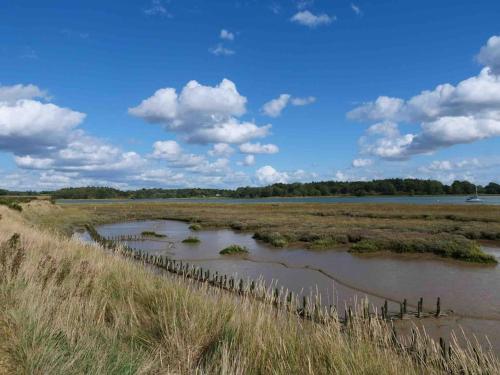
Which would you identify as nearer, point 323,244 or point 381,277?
point 381,277

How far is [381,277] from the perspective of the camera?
22.7 m

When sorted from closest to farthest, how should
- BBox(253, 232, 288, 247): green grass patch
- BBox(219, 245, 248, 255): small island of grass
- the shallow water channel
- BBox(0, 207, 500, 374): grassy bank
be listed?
BBox(0, 207, 500, 374): grassy bank, the shallow water channel, BBox(219, 245, 248, 255): small island of grass, BBox(253, 232, 288, 247): green grass patch

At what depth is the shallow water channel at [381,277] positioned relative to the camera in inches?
598

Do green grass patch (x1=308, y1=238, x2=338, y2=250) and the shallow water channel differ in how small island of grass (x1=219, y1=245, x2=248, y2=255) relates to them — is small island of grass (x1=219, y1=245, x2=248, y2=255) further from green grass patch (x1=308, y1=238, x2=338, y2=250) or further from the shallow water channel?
green grass patch (x1=308, y1=238, x2=338, y2=250)

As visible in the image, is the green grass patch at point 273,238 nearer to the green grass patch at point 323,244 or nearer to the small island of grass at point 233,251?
the green grass patch at point 323,244

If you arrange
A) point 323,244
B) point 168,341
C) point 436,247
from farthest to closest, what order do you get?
point 323,244 → point 436,247 → point 168,341

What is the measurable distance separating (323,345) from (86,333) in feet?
10.5

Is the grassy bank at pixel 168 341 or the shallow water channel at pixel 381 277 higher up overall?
the grassy bank at pixel 168 341

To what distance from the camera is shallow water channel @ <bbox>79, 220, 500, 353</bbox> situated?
49.8 ft

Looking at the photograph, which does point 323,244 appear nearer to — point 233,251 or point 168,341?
point 233,251

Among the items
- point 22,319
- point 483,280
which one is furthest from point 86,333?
point 483,280

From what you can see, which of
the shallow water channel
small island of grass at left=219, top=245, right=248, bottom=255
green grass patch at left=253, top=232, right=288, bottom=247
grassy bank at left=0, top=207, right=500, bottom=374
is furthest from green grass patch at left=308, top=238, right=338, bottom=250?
grassy bank at left=0, top=207, right=500, bottom=374

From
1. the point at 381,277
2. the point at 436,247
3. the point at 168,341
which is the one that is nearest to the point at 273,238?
the point at 436,247

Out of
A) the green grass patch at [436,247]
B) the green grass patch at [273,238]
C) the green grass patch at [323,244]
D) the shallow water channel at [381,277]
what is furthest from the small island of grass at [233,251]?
the green grass patch at [436,247]
